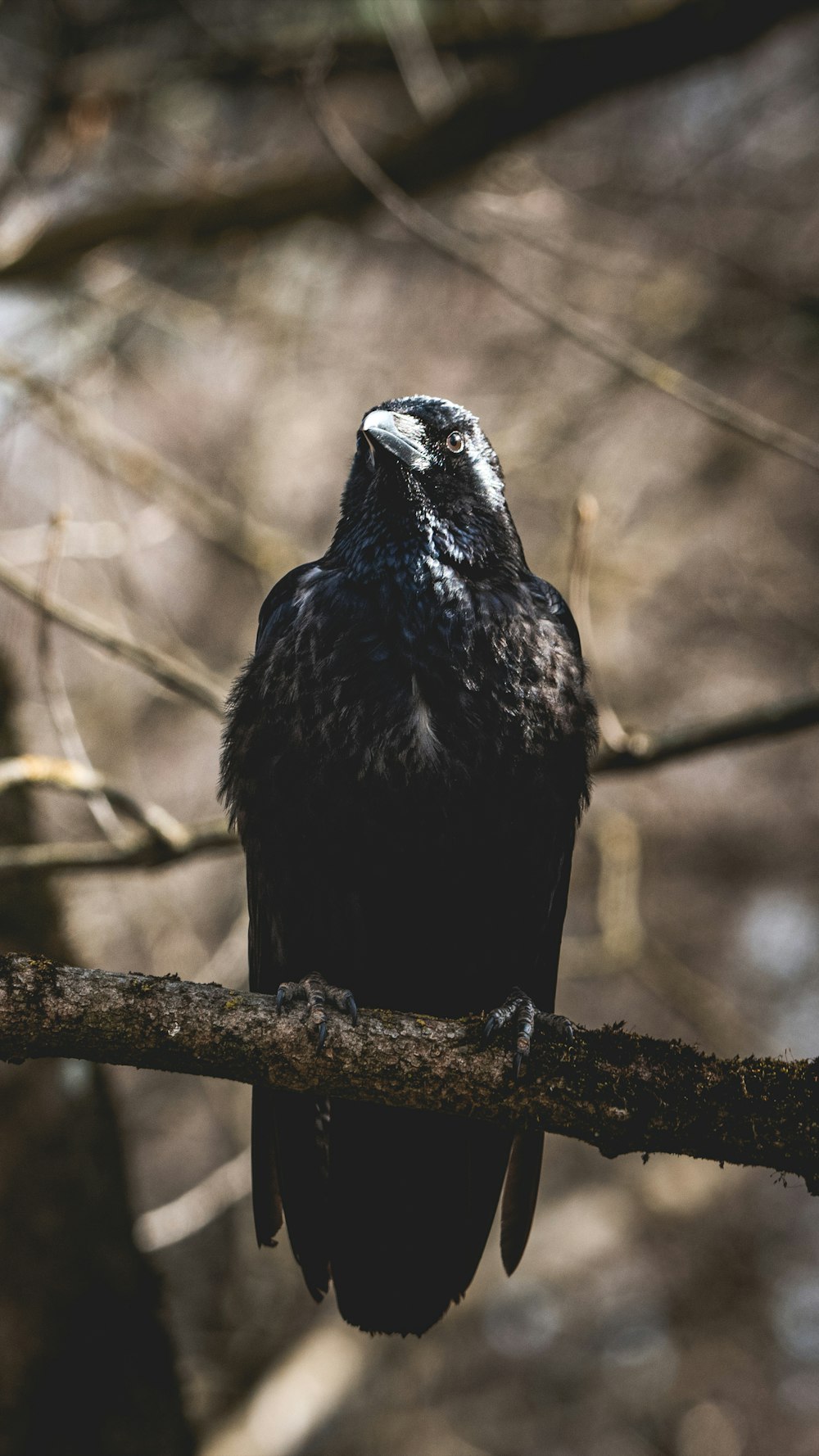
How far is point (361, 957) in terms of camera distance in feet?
9.41

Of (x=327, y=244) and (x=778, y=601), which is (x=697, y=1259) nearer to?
(x=778, y=601)

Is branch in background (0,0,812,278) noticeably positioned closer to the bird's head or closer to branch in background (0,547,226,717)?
branch in background (0,547,226,717)

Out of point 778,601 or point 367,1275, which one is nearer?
point 367,1275

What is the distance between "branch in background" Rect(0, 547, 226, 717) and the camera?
3.41 meters

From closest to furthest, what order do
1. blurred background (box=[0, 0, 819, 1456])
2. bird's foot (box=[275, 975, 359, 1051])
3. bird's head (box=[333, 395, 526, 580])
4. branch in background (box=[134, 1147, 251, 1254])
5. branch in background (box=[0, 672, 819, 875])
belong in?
bird's foot (box=[275, 975, 359, 1051])
bird's head (box=[333, 395, 526, 580])
branch in background (box=[0, 672, 819, 875])
branch in background (box=[134, 1147, 251, 1254])
blurred background (box=[0, 0, 819, 1456])

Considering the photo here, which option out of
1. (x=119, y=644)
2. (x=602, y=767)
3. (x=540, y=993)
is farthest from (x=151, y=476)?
(x=540, y=993)

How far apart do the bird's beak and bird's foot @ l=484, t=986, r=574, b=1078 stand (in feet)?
4.88

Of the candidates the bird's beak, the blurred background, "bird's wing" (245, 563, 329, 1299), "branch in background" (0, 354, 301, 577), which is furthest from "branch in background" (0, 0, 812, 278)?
"bird's wing" (245, 563, 329, 1299)

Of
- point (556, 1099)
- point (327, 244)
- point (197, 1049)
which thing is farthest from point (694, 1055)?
point (327, 244)

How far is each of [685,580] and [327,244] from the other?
8.80 ft

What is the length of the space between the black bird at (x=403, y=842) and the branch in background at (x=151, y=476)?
67.3 inches

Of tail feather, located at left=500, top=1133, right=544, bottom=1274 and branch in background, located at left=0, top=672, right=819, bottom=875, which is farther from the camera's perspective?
branch in background, located at left=0, top=672, right=819, bottom=875

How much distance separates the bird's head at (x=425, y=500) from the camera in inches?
120

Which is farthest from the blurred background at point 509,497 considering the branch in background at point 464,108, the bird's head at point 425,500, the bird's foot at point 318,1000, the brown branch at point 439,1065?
the brown branch at point 439,1065
